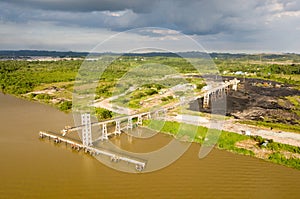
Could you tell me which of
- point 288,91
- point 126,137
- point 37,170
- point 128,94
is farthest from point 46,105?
point 288,91

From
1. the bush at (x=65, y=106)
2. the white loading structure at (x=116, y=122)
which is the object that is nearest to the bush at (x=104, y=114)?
the white loading structure at (x=116, y=122)

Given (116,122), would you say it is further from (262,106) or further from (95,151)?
(262,106)

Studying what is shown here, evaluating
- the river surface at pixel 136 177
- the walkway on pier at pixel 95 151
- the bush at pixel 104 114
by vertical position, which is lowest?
the river surface at pixel 136 177

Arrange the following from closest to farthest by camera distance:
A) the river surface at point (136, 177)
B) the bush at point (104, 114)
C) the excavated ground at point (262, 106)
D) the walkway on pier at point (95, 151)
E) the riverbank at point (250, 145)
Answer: the river surface at point (136, 177) < the walkway on pier at point (95, 151) < the riverbank at point (250, 145) < the bush at point (104, 114) < the excavated ground at point (262, 106)

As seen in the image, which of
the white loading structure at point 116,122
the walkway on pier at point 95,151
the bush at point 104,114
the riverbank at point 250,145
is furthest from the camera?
the bush at point 104,114

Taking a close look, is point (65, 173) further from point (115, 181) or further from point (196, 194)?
point (196, 194)

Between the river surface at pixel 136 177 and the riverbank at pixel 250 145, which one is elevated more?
the riverbank at pixel 250 145

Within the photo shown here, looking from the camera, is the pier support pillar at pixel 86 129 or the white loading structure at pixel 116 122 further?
the white loading structure at pixel 116 122

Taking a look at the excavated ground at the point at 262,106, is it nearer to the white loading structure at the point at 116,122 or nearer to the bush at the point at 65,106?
the white loading structure at the point at 116,122
